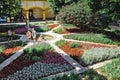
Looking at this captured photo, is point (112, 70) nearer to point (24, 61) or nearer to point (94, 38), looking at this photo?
point (24, 61)

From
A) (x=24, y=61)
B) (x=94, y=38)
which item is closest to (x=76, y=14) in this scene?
(x=94, y=38)

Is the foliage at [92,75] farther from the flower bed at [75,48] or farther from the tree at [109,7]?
the tree at [109,7]

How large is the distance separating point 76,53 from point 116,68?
15.1 feet

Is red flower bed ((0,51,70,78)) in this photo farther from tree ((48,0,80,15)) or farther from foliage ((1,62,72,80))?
tree ((48,0,80,15))

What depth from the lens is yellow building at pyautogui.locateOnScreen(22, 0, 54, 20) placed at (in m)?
49.1

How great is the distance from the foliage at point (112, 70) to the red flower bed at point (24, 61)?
2795 millimetres

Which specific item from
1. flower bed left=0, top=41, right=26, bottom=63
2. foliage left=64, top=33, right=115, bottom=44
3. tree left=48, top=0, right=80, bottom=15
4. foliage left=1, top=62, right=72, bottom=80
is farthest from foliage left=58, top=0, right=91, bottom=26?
foliage left=1, top=62, right=72, bottom=80

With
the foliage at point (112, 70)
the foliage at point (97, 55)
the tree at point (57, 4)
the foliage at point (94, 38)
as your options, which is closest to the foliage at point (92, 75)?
the foliage at point (112, 70)

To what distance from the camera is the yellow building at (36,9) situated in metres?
49.1

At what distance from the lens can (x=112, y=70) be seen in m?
15.6

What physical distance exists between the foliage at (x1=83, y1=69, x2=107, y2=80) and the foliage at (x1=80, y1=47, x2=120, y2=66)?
6.20 ft

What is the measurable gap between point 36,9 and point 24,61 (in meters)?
36.3

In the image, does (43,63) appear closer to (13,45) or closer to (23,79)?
(23,79)

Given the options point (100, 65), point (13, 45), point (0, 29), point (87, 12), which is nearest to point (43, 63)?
point (100, 65)
